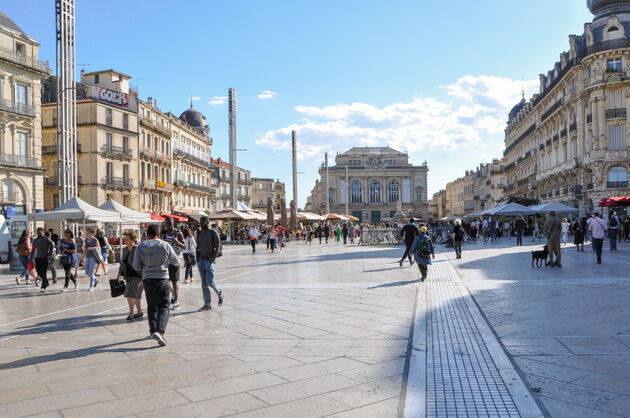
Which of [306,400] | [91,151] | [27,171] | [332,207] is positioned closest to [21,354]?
[306,400]

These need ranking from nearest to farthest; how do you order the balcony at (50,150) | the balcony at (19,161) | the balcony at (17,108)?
the balcony at (17,108) < the balcony at (19,161) < the balcony at (50,150)

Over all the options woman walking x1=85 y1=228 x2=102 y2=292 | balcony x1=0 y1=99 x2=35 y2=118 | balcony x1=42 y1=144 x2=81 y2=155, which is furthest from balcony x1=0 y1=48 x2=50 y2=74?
woman walking x1=85 y1=228 x2=102 y2=292

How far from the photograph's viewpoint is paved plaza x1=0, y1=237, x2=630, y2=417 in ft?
12.5

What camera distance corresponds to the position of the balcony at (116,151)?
37406mm

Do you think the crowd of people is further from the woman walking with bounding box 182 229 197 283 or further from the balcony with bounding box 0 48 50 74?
the balcony with bounding box 0 48 50 74

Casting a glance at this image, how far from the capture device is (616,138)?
112ft

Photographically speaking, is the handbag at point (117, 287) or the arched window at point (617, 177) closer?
the handbag at point (117, 287)

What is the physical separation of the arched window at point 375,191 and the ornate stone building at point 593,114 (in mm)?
51107

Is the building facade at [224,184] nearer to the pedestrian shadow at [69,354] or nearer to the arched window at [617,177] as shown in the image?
the arched window at [617,177]

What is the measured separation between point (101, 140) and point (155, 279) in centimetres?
3458

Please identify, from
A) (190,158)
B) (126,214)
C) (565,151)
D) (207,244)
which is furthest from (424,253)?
(190,158)

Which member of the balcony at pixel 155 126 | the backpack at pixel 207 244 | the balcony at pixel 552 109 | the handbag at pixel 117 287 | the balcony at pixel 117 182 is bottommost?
the handbag at pixel 117 287

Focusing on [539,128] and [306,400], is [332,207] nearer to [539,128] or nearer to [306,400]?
[539,128]

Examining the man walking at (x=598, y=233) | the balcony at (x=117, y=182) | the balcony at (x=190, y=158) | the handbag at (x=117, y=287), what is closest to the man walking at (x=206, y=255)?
the handbag at (x=117, y=287)
